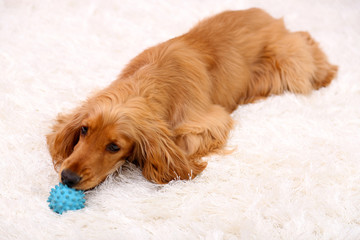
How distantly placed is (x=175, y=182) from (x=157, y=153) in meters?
0.21

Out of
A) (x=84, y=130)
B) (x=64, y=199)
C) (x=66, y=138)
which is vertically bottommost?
(x=64, y=199)

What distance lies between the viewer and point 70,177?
2207 mm

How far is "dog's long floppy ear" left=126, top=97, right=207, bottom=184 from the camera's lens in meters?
2.47

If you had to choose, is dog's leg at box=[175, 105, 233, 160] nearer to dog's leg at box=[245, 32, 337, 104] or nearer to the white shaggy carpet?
the white shaggy carpet

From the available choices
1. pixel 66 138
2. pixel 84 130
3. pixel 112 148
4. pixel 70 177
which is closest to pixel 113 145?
pixel 112 148

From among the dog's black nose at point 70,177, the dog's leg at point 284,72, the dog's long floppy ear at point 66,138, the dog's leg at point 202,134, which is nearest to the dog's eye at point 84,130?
the dog's long floppy ear at point 66,138

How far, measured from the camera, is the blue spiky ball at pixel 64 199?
2.18 metres

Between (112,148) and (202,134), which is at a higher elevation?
(112,148)

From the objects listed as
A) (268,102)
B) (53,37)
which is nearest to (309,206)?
(268,102)

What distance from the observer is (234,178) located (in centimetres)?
247

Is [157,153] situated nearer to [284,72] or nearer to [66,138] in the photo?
[66,138]

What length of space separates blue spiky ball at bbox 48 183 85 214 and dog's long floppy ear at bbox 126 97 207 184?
0.46 m

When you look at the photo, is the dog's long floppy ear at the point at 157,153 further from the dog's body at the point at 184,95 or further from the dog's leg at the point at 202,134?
the dog's leg at the point at 202,134

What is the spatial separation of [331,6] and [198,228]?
157 inches
